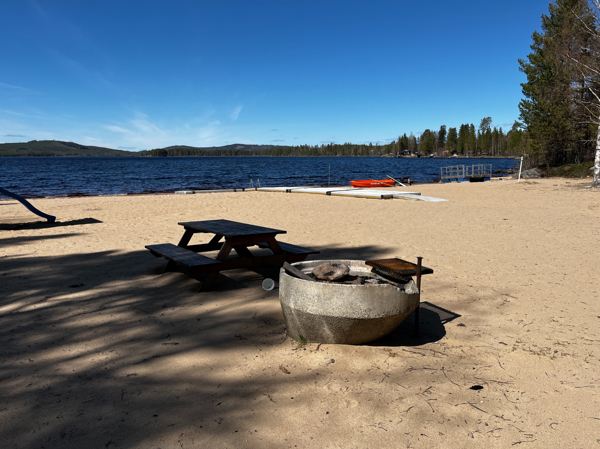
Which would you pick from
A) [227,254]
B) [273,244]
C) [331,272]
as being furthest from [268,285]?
[331,272]

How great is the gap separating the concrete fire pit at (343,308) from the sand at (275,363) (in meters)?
0.18

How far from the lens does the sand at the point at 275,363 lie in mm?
2529

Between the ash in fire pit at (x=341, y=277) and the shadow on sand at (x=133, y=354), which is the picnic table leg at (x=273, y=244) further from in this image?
the ash in fire pit at (x=341, y=277)

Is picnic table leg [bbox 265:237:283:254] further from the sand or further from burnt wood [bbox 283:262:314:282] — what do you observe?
burnt wood [bbox 283:262:314:282]

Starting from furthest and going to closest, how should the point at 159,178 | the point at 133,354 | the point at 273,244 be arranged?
the point at 159,178, the point at 273,244, the point at 133,354

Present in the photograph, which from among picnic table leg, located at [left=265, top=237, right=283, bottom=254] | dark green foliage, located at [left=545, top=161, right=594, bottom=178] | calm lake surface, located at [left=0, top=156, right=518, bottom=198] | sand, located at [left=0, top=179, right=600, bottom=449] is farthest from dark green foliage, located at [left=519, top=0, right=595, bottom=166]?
picnic table leg, located at [left=265, top=237, right=283, bottom=254]

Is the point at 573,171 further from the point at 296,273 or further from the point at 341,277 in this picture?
the point at 296,273

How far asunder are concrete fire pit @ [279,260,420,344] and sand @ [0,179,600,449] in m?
0.18

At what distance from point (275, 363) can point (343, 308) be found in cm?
76

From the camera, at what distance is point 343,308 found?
3332 millimetres

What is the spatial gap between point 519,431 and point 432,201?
14871 millimetres

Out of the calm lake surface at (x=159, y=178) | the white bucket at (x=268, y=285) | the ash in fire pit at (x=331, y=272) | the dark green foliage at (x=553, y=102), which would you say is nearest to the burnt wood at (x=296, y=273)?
the ash in fire pit at (x=331, y=272)

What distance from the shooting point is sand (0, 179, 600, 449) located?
2529 millimetres

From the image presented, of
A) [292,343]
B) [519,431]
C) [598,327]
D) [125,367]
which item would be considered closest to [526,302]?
[598,327]
